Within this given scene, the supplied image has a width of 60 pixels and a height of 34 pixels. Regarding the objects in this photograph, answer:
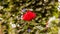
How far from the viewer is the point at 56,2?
2004 mm

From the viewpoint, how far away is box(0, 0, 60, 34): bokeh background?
1.88 meters

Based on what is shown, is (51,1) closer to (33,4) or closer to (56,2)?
(56,2)

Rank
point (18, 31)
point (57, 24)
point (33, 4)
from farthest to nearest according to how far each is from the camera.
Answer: point (33, 4), point (18, 31), point (57, 24)

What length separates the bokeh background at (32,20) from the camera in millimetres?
1880

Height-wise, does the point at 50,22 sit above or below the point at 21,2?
below

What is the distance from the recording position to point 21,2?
216 centimetres

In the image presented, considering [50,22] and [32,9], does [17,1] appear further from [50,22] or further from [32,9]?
[50,22]

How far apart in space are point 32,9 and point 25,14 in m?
0.16

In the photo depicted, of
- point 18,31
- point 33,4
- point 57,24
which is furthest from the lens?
point 33,4

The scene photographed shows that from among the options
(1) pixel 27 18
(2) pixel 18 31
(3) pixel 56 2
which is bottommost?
(2) pixel 18 31

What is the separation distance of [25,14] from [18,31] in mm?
195

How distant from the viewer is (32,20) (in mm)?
1974

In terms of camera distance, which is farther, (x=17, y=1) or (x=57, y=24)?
(x=17, y=1)

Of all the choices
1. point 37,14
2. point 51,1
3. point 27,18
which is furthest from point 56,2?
point 27,18
